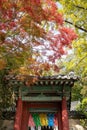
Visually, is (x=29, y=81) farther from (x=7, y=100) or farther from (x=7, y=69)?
(x=7, y=100)

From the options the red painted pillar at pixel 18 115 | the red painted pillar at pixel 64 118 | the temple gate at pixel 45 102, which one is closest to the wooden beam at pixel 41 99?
the temple gate at pixel 45 102

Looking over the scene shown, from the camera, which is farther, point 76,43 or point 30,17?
point 76,43

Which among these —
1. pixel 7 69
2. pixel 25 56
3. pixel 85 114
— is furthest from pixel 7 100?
pixel 25 56

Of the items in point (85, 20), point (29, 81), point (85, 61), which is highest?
point (85, 20)

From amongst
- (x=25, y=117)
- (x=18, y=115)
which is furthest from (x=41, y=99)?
(x=18, y=115)

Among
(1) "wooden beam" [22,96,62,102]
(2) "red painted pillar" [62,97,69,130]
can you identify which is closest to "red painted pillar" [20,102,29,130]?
(1) "wooden beam" [22,96,62,102]

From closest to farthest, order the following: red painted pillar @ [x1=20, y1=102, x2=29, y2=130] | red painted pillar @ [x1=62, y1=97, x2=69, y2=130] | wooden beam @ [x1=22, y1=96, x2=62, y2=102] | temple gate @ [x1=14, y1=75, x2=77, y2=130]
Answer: red painted pillar @ [x1=62, y1=97, x2=69, y2=130] → temple gate @ [x1=14, y1=75, x2=77, y2=130] → wooden beam @ [x1=22, y1=96, x2=62, y2=102] → red painted pillar @ [x1=20, y1=102, x2=29, y2=130]

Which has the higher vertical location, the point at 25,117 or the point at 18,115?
the point at 25,117

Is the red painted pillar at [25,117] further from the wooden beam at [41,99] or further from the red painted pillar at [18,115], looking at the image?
the red painted pillar at [18,115]

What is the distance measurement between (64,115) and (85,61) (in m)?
4.99

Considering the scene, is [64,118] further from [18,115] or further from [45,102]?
[18,115]

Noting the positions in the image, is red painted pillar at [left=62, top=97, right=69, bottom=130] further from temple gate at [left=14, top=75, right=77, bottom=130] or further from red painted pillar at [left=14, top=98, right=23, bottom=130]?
red painted pillar at [left=14, top=98, right=23, bottom=130]

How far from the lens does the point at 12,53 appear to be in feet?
34.8

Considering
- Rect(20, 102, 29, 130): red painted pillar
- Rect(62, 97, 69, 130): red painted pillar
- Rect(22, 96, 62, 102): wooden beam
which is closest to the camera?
Rect(62, 97, 69, 130): red painted pillar
